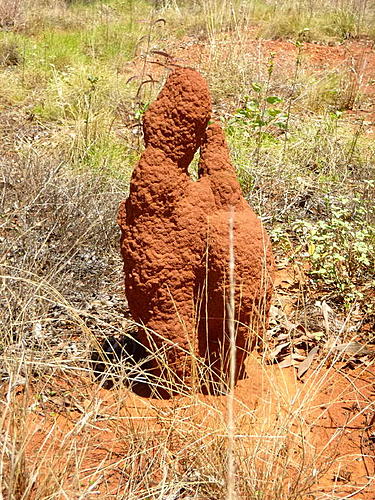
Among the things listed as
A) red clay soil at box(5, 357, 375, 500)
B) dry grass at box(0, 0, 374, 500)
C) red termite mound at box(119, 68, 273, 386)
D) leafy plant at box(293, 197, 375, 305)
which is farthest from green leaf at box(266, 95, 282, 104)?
red clay soil at box(5, 357, 375, 500)

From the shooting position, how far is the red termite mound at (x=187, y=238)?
7.34 ft

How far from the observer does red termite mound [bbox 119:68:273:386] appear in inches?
88.0

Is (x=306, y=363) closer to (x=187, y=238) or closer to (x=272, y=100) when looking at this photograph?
(x=187, y=238)

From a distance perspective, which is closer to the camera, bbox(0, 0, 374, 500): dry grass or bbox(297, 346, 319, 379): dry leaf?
bbox(0, 0, 374, 500): dry grass

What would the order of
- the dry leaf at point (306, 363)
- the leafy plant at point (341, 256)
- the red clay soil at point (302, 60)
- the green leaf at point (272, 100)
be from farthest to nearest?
the red clay soil at point (302, 60) < the green leaf at point (272, 100) < the leafy plant at point (341, 256) < the dry leaf at point (306, 363)

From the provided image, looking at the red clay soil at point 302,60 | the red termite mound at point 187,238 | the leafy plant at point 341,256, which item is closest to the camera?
the red termite mound at point 187,238

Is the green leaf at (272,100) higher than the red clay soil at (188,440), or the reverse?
the green leaf at (272,100)

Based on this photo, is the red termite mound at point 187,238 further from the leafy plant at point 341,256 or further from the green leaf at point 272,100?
the green leaf at point 272,100

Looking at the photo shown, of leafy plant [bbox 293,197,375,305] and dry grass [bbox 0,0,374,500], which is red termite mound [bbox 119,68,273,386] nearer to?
dry grass [bbox 0,0,374,500]

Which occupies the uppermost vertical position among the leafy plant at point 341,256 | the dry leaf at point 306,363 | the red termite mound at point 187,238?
the red termite mound at point 187,238

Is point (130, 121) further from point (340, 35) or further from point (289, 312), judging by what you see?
point (340, 35)

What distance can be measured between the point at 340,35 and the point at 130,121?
601 cm

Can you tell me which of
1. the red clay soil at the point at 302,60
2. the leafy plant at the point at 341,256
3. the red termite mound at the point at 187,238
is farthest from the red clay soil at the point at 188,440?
the red clay soil at the point at 302,60

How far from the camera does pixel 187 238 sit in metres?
2.31
